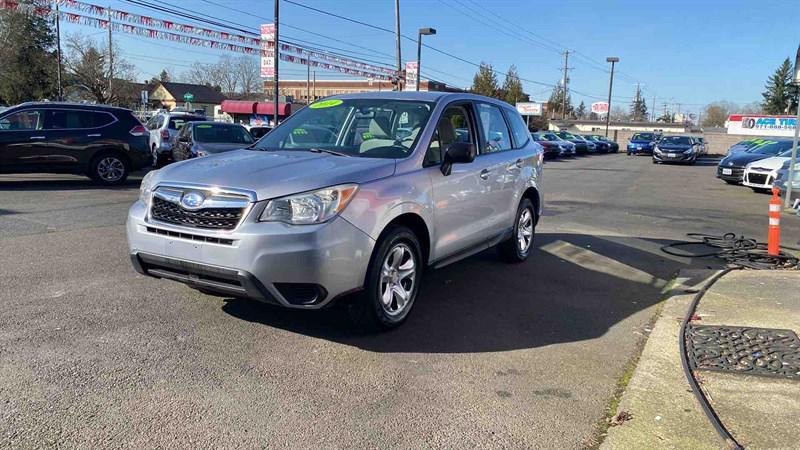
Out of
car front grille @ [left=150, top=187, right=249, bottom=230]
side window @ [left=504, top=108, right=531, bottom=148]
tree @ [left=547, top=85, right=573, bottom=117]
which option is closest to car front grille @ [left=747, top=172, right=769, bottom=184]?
side window @ [left=504, top=108, right=531, bottom=148]

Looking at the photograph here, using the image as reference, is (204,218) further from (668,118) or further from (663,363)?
(668,118)

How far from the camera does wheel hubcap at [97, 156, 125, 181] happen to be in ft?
41.8

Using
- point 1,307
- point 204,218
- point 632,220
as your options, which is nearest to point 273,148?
point 204,218

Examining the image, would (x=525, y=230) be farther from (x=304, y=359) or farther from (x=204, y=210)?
(x=204, y=210)

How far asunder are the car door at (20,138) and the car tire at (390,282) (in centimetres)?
1032

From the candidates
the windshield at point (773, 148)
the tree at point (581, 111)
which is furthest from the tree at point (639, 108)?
the windshield at point (773, 148)

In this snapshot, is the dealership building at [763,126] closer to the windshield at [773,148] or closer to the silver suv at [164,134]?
the windshield at [773,148]

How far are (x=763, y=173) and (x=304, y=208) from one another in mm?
15835

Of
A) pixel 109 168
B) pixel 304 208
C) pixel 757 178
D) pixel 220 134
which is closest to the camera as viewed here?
pixel 304 208

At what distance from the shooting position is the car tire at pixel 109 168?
41.4ft

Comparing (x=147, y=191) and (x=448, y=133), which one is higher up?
(x=448, y=133)

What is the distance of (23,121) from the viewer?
466 inches

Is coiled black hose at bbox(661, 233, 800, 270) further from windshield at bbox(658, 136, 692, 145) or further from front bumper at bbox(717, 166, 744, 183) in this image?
windshield at bbox(658, 136, 692, 145)

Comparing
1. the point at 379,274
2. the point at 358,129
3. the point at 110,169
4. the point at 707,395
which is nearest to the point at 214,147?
the point at 110,169
